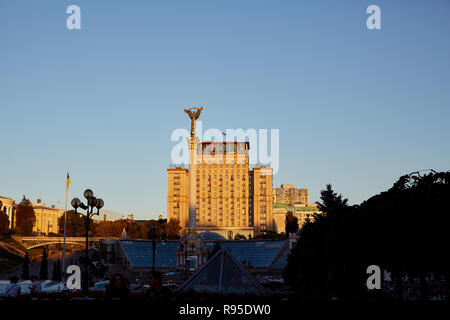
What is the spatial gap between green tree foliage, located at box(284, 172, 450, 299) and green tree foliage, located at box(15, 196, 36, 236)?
128 m

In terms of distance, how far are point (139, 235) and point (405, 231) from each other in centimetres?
12797

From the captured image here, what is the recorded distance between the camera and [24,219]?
15425 cm

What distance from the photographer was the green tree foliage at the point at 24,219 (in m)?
144

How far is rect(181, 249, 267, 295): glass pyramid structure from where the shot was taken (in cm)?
2167

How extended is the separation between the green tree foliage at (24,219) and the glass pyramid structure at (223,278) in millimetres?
132732

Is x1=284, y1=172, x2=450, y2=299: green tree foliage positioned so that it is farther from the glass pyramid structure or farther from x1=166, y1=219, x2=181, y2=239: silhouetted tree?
x1=166, y1=219, x2=181, y2=239: silhouetted tree

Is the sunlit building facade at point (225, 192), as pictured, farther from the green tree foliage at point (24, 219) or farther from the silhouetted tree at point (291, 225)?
the green tree foliage at point (24, 219)

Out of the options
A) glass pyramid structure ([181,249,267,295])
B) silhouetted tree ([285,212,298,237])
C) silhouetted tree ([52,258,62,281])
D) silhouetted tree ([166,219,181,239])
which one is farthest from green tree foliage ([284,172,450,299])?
silhouetted tree ([285,212,298,237])

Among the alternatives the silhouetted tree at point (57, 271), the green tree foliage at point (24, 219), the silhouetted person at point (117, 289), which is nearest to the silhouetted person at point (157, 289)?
the silhouetted person at point (117, 289)

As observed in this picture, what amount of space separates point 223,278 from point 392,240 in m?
8.83

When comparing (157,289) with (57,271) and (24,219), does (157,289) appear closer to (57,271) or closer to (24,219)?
(57,271)

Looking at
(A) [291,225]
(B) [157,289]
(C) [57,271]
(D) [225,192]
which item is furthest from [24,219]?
(B) [157,289]
